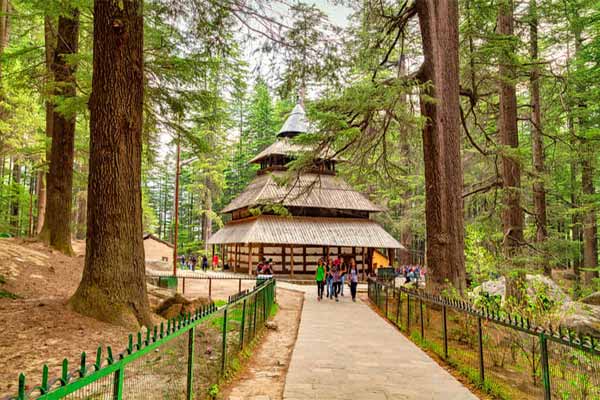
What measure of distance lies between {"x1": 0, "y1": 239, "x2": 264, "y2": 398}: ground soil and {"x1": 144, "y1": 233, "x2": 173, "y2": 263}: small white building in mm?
30408

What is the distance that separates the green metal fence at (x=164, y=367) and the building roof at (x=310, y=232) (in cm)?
1884

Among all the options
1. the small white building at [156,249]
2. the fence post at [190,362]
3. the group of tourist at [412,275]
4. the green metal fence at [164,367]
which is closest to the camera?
the green metal fence at [164,367]

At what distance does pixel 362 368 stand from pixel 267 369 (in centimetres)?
144

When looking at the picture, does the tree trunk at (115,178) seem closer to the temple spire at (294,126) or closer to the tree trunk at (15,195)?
the tree trunk at (15,195)

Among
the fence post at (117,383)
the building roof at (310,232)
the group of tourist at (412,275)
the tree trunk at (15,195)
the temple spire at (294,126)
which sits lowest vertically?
the group of tourist at (412,275)

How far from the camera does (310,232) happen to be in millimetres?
26609

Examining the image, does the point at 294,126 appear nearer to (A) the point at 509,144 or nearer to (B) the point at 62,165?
(A) the point at 509,144

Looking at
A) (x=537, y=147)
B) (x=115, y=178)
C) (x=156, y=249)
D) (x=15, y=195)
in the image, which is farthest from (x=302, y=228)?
(x=115, y=178)

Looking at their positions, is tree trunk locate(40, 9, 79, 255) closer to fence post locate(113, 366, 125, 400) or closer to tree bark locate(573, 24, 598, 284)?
fence post locate(113, 366, 125, 400)

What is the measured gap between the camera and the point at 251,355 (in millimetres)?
6684

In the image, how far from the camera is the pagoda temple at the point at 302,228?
85.2 ft

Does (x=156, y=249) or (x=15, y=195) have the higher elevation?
(x=15, y=195)

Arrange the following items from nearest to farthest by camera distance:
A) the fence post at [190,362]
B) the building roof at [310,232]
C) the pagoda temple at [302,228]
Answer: the fence post at [190,362]
the building roof at [310,232]
the pagoda temple at [302,228]

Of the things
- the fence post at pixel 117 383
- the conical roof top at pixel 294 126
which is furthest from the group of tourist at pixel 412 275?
the fence post at pixel 117 383
